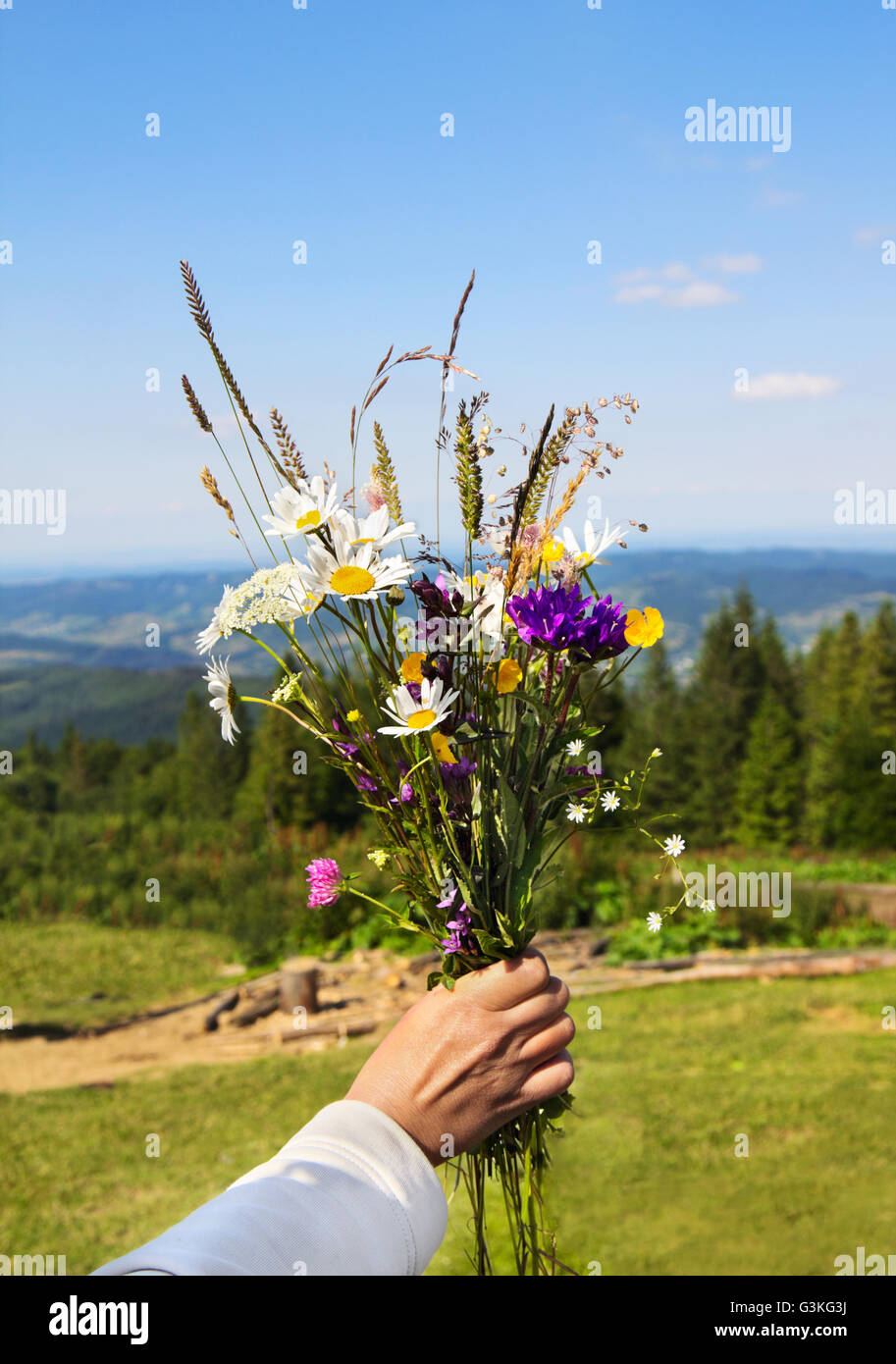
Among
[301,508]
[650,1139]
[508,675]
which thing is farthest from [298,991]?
[301,508]

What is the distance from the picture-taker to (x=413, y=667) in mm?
1430

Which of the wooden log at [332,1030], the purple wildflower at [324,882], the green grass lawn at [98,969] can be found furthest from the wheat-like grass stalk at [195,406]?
the green grass lawn at [98,969]

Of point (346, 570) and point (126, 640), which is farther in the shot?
point (126, 640)

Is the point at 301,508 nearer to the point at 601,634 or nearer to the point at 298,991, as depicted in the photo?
the point at 601,634

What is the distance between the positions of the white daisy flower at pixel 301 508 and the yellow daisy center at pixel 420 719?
0.30 metres

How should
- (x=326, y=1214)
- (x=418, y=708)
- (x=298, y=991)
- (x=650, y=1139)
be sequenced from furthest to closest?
1. (x=298, y=991)
2. (x=650, y=1139)
3. (x=418, y=708)
4. (x=326, y=1214)

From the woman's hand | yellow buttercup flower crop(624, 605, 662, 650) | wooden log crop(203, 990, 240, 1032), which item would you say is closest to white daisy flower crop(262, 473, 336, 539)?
yellow buttercup flower crop(624, 605, 662, 650)

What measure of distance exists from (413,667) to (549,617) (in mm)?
216

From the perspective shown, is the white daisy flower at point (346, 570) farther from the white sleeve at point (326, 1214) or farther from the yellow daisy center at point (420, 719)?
the white sleeve at point (326, 1214)

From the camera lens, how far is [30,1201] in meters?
4.57

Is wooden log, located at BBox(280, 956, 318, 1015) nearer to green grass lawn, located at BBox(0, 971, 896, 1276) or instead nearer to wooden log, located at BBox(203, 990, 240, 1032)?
wooden log, located at BBox(203, 990, 240, 1032)

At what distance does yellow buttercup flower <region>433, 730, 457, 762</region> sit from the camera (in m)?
1.43
